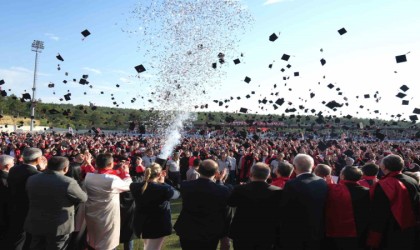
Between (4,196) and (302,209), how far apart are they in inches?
164

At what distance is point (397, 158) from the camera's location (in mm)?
4863

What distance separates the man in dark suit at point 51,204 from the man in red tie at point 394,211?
3.72m

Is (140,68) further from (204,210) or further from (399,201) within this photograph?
(399,201)

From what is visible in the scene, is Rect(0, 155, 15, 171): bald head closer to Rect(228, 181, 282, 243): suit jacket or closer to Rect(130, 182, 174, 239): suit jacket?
Rect(130, 182, 174, 239): suit jacket

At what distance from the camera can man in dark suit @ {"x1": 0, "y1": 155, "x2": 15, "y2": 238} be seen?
17.4 feet

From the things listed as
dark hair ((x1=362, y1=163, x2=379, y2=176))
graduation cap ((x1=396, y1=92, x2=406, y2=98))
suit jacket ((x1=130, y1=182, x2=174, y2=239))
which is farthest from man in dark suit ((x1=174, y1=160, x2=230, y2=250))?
graduation cap ((x1=396, y1=92, x2=406, y2=98))

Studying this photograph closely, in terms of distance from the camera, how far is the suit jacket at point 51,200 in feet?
15.0

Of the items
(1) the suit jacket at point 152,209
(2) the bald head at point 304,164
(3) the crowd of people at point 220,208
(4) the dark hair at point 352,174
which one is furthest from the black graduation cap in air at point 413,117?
(1) the suit jacket at point 152,209

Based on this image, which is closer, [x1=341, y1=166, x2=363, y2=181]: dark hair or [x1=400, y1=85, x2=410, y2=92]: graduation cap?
[x1=341, y1=166, x2=363, y2=181]: dark hair

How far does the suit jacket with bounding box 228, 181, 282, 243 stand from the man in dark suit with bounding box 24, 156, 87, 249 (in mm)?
2007

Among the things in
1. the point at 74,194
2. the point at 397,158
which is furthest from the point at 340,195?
the point at 74,194

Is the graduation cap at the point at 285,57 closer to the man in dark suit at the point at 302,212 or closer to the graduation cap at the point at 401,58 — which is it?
the graduation cap at the point at 401,58

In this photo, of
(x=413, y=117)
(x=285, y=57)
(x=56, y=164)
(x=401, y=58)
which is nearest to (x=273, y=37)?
(x=285, y=57)

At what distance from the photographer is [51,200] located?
4.57 metres
